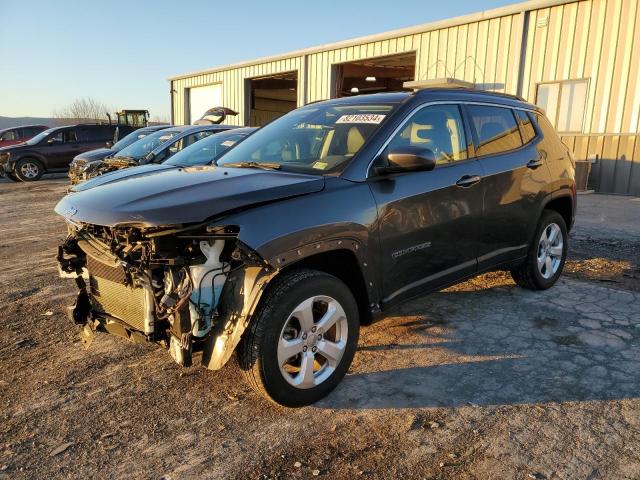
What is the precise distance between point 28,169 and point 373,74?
47.0 ft

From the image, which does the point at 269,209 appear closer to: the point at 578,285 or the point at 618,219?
the point at 578,285

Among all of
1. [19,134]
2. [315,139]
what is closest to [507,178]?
[315,139]

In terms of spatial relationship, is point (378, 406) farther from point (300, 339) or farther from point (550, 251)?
point (550, 251)

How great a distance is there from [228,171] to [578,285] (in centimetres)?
392

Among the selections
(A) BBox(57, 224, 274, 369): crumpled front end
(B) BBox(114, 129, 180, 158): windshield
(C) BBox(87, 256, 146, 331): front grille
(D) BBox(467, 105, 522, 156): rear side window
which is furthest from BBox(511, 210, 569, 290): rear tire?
(B) BBox(114, 129, 180, 158): windshield

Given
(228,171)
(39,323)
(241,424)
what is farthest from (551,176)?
(39,323)

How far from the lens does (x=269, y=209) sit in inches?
105

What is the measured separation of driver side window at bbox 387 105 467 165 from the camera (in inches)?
136

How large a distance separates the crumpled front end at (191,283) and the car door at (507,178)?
7.46 feet

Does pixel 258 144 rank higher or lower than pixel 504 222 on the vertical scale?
higher

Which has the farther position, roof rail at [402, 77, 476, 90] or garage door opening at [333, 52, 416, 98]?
garage door opening at [333, 52, 416, 98]

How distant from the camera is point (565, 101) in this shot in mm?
12602

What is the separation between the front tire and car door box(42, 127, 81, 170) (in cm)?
1856

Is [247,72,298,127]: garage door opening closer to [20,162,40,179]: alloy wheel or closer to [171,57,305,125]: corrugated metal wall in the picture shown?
[171,57,305,125]: corrugated metal wall
